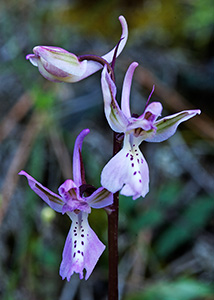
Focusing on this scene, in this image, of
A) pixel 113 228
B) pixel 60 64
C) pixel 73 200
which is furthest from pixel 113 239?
pixel 60 64

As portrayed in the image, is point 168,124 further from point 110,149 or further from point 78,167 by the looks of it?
point 110,149

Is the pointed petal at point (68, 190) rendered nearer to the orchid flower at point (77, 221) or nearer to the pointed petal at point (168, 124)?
the orchid flower at point (77, 221)

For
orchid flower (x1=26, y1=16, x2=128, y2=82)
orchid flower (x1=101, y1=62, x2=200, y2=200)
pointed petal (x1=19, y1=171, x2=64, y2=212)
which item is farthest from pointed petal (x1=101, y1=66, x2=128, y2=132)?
pointed petal (x1=19, y1=171, x2=64, y2=212)

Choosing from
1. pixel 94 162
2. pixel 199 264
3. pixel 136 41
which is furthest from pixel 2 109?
pixel 199 264

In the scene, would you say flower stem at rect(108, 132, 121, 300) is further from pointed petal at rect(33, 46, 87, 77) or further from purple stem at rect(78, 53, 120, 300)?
pointed petal at rect(33, 46, 87, 77)

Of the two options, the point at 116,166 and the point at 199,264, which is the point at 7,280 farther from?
the point at 116,166

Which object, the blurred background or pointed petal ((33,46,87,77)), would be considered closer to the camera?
pointed petal ((33,46,87,77))
